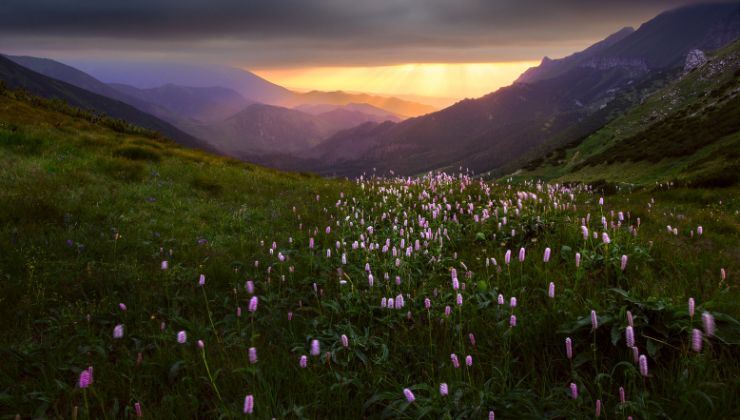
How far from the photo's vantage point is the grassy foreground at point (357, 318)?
10.6 ft

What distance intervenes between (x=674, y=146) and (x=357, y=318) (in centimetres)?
4426

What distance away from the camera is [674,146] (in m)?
38.1

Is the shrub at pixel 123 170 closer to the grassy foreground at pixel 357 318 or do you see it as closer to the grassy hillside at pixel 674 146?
the grassy foreground at pixel 357 318

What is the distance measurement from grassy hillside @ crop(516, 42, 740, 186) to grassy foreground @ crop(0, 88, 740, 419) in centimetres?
1595

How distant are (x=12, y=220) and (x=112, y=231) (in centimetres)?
190

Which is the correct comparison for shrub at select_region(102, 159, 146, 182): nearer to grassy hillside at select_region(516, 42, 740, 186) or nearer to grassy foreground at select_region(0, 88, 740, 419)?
grassy foreground at select_region(0, 88, 740, 419)

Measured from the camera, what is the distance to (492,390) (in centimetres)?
336

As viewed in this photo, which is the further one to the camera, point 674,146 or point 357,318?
point 674,146

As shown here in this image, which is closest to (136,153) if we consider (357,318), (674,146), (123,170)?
(123,170)

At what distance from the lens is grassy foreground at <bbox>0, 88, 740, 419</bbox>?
3.25m

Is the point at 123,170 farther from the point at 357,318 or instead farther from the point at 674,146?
the point at 674,146

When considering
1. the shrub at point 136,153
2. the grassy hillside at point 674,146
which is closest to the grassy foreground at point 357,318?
the shrub at point 136,153

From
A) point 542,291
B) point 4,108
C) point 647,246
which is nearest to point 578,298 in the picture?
point 542,291

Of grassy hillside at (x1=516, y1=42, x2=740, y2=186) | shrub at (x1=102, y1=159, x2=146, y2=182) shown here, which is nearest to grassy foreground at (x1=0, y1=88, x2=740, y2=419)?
shrub at (x1=102, y1=159, x2=146, y2=182)
